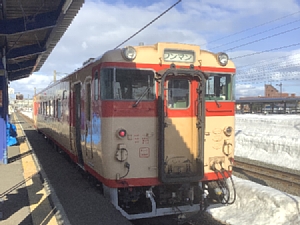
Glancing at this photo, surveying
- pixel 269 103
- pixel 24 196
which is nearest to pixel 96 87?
pixel 24 196

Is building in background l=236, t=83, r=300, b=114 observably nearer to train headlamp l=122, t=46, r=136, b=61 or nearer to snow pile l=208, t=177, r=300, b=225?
snow pile l=208, t=177, r=300, b=225

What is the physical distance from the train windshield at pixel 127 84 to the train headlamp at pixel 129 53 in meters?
0.22

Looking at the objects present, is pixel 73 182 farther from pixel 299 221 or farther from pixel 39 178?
pixel 299 221

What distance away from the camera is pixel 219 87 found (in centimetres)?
676

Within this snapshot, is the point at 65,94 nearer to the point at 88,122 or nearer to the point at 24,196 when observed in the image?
the point at 88,122

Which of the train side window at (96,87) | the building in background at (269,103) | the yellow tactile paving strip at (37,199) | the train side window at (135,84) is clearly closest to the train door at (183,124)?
the train side window at (135,84)

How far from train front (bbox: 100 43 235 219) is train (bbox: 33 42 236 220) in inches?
0.7

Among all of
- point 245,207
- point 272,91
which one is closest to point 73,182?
point 245,207

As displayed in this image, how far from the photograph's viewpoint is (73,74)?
9.06m

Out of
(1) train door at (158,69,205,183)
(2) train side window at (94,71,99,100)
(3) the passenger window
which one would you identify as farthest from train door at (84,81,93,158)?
(3) the passenger window

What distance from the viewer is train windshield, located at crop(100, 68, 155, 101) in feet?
19.5

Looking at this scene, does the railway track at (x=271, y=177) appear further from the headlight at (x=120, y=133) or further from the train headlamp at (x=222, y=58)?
the headlight at (x=120, y=133)

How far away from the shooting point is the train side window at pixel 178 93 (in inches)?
248

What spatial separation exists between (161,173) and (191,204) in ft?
3.07
